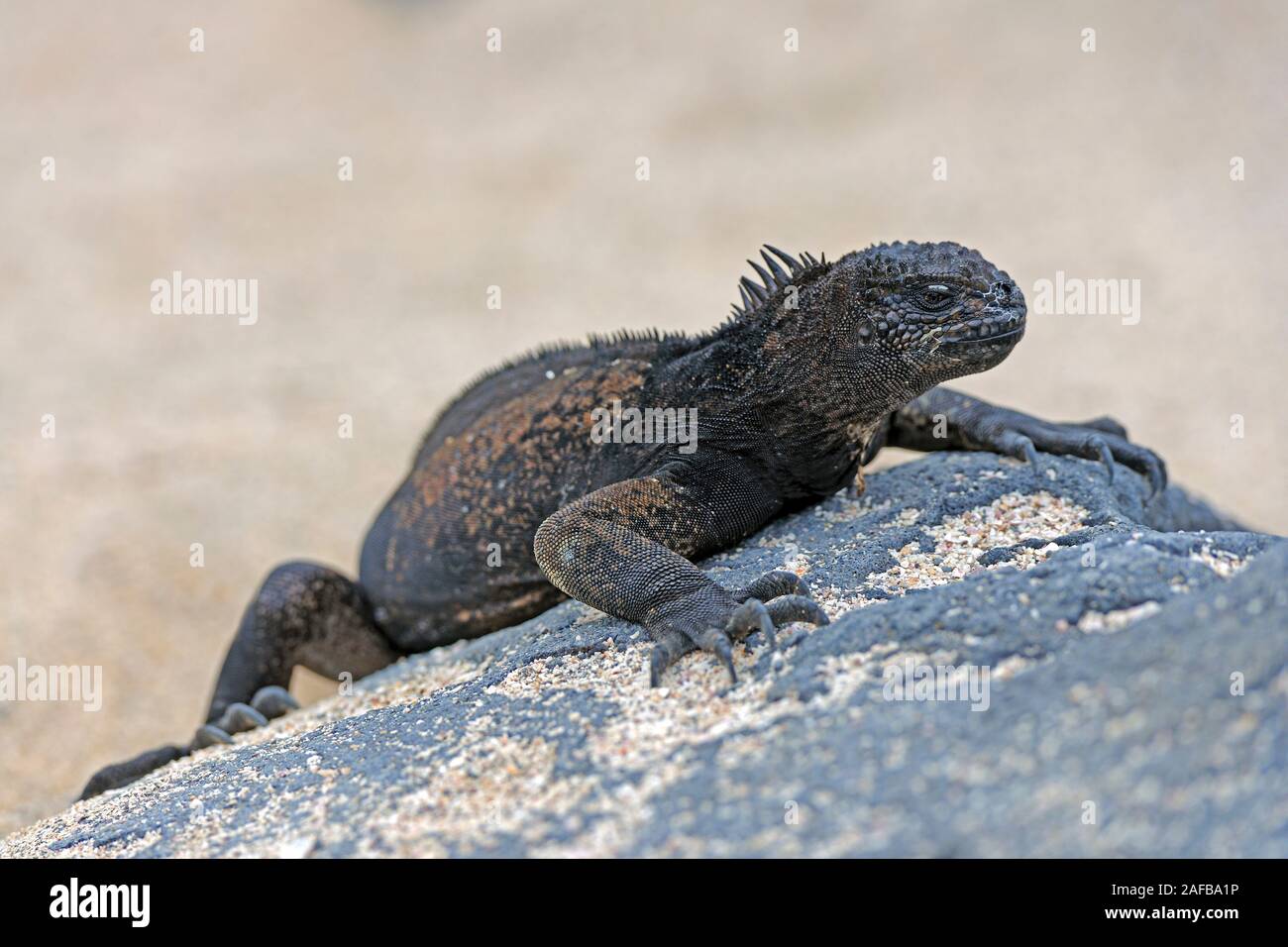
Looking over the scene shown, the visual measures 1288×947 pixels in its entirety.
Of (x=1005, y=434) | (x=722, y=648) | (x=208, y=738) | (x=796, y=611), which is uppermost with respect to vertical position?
(x=1005, y=434)

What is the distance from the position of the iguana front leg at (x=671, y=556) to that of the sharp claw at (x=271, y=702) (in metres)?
2.25

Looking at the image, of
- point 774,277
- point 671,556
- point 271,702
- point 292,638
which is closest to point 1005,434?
point 774,277

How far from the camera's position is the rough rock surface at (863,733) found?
9.47 ft

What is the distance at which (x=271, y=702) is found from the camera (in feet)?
21.2

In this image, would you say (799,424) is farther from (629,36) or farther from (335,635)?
(629,36)

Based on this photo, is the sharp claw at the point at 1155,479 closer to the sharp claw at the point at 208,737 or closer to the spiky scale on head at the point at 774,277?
the spiky scale on head at the point at 774,277

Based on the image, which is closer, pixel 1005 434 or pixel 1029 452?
pixel 1029 452

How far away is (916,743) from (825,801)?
0.30 meters

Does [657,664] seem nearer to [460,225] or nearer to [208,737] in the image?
[208,737]

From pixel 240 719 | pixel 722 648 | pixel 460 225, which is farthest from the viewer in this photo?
pixel 460 225

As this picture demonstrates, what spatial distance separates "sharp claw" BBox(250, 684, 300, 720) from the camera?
6450 mm

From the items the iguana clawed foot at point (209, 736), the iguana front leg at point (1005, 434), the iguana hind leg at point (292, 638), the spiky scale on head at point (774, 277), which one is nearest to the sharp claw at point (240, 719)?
the iguana clawed foot at point (209, 736)

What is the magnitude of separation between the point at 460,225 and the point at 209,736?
37.6ft

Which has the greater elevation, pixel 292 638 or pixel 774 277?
pixel 774 277
